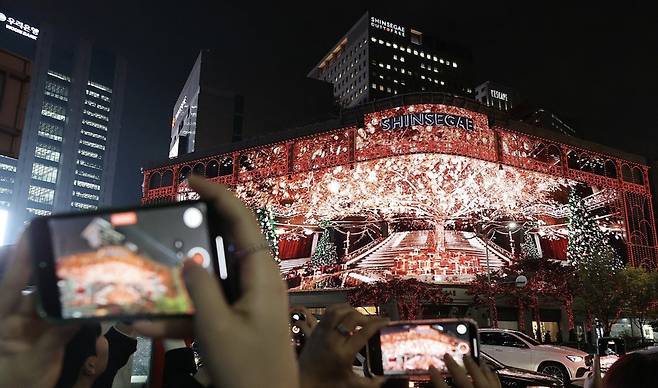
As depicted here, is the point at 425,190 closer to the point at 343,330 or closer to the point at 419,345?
the point at 419,345

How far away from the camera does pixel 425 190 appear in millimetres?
34031

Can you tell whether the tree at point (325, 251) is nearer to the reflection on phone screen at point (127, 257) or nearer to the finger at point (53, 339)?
the finger at point (53, 339)

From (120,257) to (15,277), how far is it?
15.0 inches

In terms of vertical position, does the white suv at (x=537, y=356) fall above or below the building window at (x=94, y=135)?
below

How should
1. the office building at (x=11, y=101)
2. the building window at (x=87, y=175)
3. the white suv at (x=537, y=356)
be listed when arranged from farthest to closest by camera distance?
the building window at (x=87, y=175)
the white suv at (x=537, y=356)
the office building at (x=11, y=101)

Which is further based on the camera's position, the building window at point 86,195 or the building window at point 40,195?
the building window at point 86,195

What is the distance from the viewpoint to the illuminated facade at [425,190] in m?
32.7

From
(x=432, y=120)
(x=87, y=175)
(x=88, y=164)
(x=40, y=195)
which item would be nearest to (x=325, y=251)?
(x=432, y=120)

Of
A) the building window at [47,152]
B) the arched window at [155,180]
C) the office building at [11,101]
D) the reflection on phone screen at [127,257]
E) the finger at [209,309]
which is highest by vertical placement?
the building window at [47,152]

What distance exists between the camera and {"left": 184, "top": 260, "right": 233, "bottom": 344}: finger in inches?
38.2

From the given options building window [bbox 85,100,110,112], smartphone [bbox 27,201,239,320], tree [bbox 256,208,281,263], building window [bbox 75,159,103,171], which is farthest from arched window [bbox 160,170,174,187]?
building window [bbox 85,100,110,112]

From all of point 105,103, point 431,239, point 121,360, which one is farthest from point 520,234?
point 105,103

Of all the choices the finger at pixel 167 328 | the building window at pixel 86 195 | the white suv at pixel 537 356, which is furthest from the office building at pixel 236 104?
the building window at pixel 86 195

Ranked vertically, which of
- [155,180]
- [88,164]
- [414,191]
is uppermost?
[88,164]
